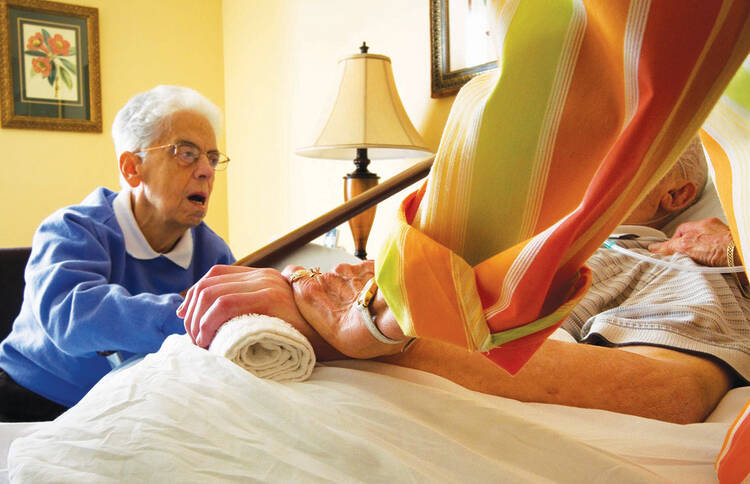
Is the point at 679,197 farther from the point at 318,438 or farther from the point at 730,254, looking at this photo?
the point at 318,438

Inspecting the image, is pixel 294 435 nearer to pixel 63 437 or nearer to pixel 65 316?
pixel 63 437

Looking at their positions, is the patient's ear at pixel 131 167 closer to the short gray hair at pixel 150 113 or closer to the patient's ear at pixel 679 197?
the short gray hair at pixel 150 113

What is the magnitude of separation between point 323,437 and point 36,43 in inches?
143

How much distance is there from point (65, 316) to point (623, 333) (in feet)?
3.30

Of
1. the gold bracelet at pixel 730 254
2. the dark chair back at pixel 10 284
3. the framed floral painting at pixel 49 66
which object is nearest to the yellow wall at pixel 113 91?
the framed floral painting at pixel 49 66

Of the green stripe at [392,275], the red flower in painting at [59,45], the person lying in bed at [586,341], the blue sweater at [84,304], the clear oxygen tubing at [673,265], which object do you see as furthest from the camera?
the red flower in painting at [59,45]

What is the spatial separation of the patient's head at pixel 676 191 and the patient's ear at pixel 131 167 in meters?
1.20

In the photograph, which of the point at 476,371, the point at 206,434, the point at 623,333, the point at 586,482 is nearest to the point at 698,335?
the point at 623,333

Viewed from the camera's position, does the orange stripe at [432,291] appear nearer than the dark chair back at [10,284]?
Yes

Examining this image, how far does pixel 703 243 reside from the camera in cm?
102

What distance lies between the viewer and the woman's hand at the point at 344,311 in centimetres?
55

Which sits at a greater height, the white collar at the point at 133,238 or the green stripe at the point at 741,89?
the green stripe at the point at 741,89

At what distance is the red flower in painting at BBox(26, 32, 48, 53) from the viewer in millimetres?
3254

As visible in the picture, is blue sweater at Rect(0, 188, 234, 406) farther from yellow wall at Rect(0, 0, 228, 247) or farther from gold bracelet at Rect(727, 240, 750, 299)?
yellow wall at Rect(0, 0, 228, 247)
